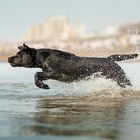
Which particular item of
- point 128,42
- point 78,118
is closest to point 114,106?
point 78,118

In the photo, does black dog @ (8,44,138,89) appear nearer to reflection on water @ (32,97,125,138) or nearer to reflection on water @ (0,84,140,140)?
reflection on water @ (0,84,140,140)

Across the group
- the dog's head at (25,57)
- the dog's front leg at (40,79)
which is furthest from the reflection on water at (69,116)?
the dog's head at (25,57)

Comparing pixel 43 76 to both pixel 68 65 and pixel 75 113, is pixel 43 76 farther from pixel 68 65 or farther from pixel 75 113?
pixel 75 113

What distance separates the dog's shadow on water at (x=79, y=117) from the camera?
7.22m

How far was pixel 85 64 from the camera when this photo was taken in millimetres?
13586

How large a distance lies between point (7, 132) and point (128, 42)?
72752 mm

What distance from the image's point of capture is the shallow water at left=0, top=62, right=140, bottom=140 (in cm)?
709

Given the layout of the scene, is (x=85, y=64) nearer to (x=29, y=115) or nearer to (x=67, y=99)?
(x=67, y=99)

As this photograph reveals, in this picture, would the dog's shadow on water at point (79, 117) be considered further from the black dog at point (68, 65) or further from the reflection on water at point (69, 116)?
the black dog at point (68, 65)

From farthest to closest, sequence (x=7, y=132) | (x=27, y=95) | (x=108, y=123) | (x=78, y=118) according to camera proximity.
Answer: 1. (x=27, y=95)
2. (x=78, y=118)
3. (x=108, y=123)
4. (x=7, y=132)

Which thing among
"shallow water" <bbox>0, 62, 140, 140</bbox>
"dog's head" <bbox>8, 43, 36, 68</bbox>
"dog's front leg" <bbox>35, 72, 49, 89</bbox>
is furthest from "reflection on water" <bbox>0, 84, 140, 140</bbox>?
"dog's head" <bbox>8, 43, 36, 68</bbox>

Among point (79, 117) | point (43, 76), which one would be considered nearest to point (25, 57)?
point (43, 76)

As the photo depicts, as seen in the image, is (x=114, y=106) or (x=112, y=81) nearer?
(x=114, y=106)

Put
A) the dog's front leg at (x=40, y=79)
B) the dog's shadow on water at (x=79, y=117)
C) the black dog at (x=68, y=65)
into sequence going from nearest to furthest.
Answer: the dog's shadow on water at (x=79, y=117) → the dog's front leg at (x=40, y=79) → the black dog at (x=68, y=65)
